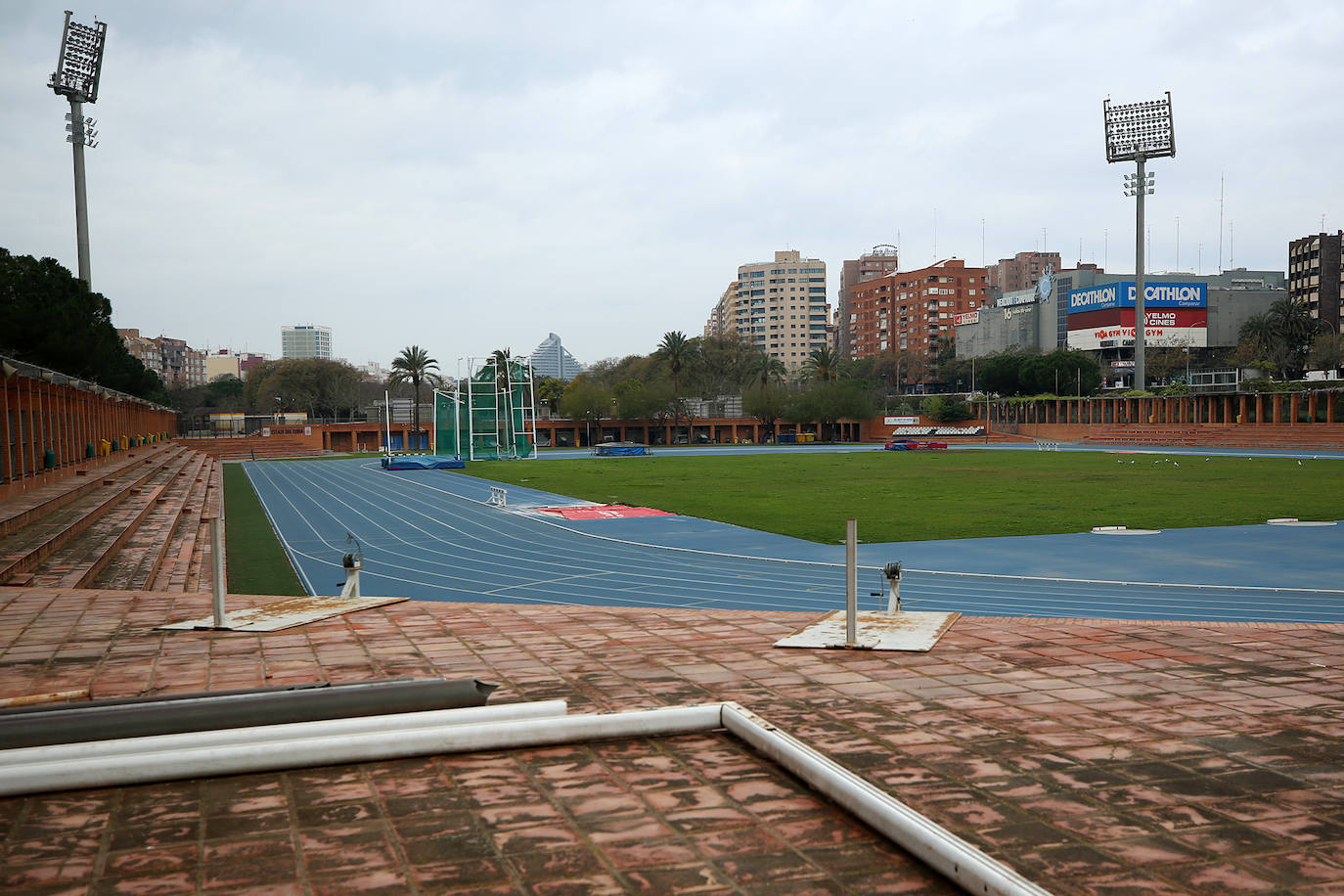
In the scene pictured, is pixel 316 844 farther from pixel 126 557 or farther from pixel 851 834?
pixel 126 557

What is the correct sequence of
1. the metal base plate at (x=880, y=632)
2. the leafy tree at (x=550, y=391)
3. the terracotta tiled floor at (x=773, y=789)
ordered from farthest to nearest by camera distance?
the leafy tree at (x=550, y=391) < the metal base plate at (x=880, y=632) < the terracotta tiled floor at (x=773, y=789)

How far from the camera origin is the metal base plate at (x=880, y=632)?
5918mm

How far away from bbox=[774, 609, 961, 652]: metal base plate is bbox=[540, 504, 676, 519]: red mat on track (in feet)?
55.0

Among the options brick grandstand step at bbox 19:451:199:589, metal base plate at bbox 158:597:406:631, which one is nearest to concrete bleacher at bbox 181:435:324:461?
brick grandstand step at bbox 19:451:199:589

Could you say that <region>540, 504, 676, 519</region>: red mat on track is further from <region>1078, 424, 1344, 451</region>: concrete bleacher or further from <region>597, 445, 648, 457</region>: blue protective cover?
<region>1078, 424, 1344, 451</region>: concrete bleacher

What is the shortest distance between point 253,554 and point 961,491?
20494 millimetres

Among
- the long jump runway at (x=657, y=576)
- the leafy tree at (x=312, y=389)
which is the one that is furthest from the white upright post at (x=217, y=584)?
the leafy tree at (x=312, y=389)

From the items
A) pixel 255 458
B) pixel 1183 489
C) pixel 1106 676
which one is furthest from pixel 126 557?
pixel 255 458

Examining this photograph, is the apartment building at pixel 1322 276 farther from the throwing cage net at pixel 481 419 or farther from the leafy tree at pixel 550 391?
the throwing cage net at pixel 481 419

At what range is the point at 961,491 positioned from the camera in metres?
29.5

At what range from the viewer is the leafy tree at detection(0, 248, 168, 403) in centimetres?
2973

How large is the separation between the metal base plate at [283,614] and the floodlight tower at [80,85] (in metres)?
44.1

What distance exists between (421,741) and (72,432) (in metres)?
26.8

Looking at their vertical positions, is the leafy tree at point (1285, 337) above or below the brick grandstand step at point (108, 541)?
above
